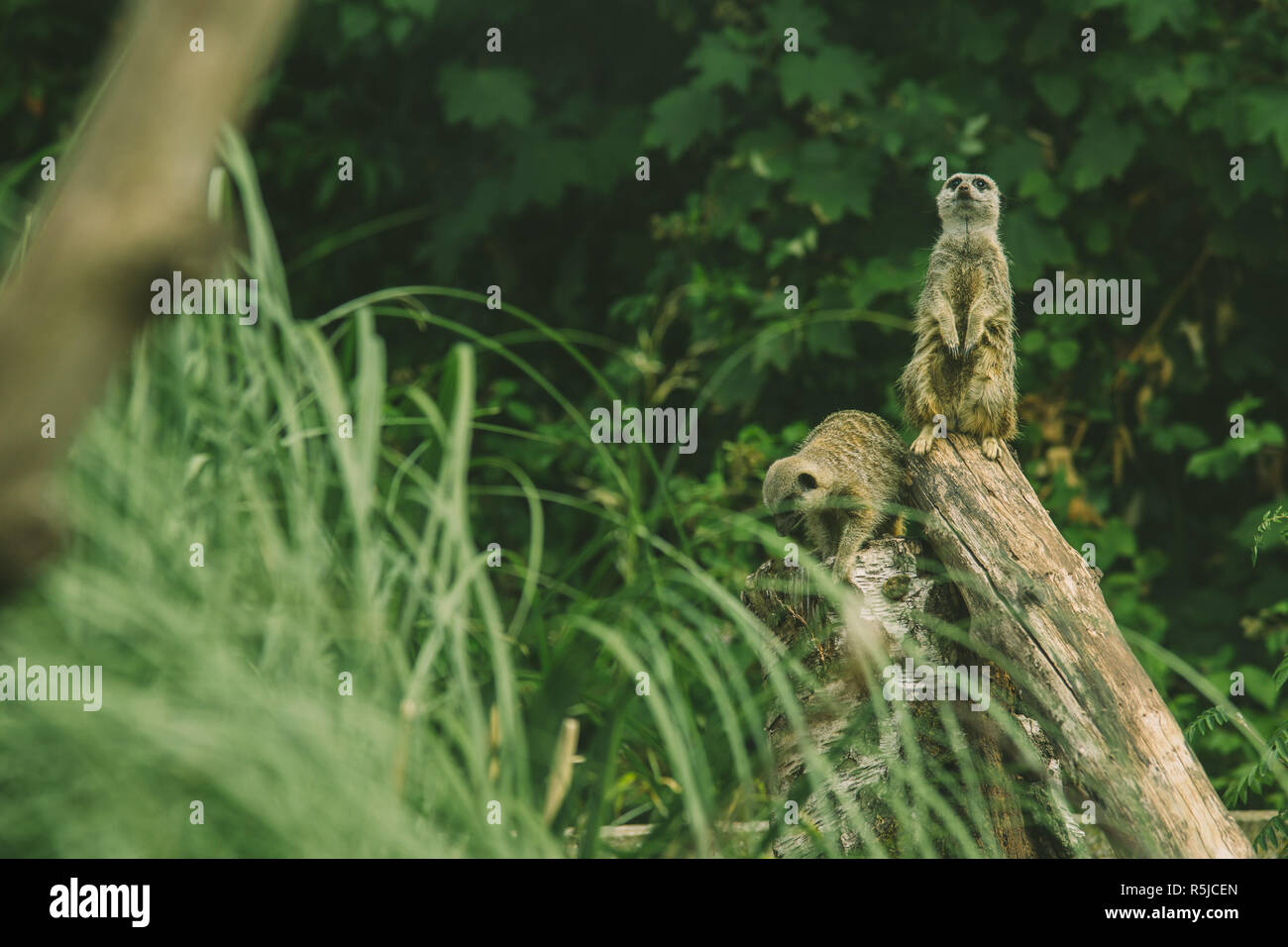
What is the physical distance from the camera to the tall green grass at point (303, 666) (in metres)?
1.65

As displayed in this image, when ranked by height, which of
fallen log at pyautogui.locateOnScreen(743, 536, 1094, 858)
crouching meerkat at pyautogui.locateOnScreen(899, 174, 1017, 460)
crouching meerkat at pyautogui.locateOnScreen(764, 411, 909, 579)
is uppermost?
crouching meerkat at pyautogui.locateOnScreen(899, 174, 1017, 460)

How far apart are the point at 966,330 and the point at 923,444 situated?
1.28 ft

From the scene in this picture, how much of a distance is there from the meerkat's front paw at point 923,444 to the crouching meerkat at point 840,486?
0.11m

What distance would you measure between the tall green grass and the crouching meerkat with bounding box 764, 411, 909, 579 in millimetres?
779

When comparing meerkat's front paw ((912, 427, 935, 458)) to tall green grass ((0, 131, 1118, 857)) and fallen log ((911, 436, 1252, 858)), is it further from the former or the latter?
tall green grass ((0, 131, 1118, 857))

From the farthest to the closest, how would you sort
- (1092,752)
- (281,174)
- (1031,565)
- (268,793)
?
1. (281,174)
2. (1031,565)
3. (1092,752)
4. (268,793)

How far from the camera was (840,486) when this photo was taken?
3.20 metres

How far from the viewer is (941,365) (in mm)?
3271

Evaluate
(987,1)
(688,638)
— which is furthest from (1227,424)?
(688,638)

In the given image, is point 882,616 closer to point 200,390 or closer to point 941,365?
point 941,365

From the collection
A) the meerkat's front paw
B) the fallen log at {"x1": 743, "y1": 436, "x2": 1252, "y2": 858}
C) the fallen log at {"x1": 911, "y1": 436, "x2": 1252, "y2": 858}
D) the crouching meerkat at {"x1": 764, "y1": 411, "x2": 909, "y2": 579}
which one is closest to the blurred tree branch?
the fallen log at {"x1": 743, "y1": 436, "x2": 1252, "y2": 858}

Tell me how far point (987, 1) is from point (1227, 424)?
2258 millimetres

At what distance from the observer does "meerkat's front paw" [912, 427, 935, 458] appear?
3.12 metres

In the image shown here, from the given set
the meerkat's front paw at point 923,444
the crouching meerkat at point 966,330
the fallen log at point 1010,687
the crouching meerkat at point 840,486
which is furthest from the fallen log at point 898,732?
the crouching meerkat at point 966,330
